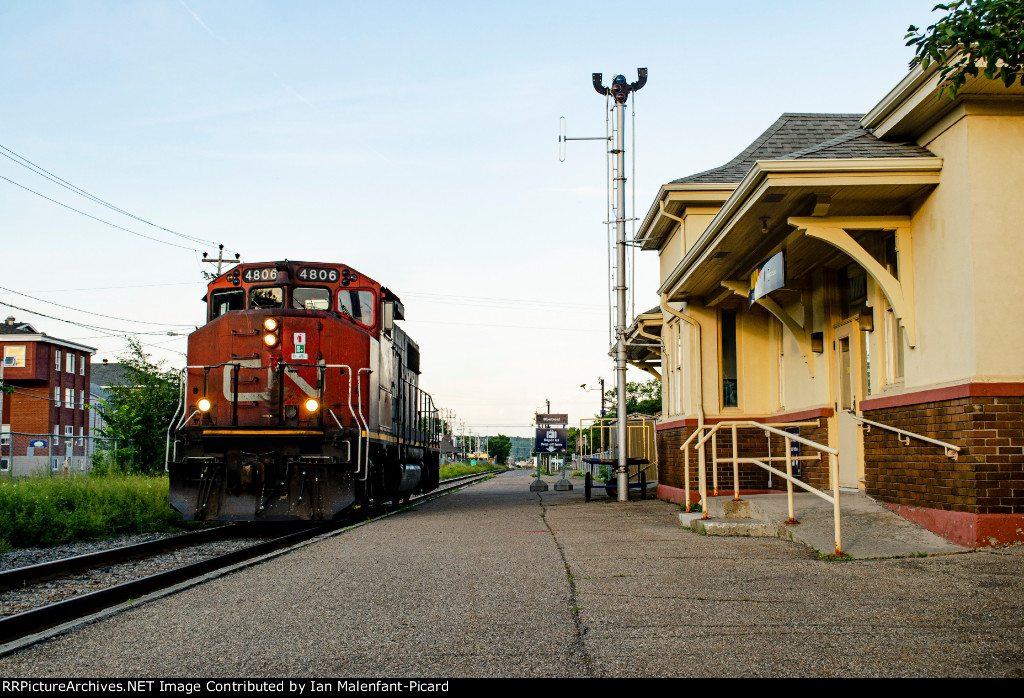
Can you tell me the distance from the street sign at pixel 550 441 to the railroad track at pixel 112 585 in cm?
1338

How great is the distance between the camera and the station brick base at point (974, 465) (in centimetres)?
735

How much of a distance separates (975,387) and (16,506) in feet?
39.4

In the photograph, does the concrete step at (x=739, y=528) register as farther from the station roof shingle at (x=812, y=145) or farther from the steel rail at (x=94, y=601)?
the steel rail at (x=94, y=601)

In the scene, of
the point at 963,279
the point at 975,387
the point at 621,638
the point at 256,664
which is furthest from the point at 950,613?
the point at 256,664

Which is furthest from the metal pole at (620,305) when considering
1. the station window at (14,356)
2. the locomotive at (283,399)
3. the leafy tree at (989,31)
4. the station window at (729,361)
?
the station window at (14,356)

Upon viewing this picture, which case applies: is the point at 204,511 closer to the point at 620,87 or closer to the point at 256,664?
the point at 256,664

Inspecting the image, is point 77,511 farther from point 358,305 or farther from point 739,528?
point 739,528

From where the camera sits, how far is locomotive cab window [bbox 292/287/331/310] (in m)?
13.2

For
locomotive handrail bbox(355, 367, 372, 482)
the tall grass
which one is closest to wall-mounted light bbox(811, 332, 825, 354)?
locomotive handrail bbox(355, 367, 372, 482)

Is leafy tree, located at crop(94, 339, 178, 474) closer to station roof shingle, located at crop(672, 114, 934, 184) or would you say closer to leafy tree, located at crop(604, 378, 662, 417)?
station roof shingle, located at crop(672, 114, 934, 184)

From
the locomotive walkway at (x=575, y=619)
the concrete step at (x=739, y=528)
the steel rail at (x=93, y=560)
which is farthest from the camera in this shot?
the concrete step at (x=739, y=528)

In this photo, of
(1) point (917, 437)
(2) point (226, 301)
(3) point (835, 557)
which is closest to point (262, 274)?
(2) point (226, 301)

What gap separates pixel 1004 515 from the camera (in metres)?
7.34

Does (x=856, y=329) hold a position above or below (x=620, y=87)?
below
